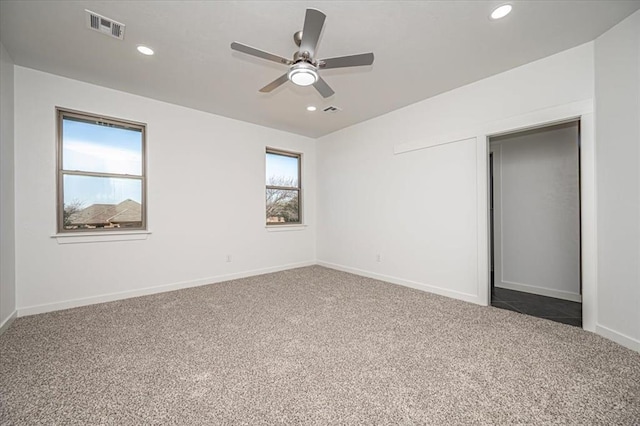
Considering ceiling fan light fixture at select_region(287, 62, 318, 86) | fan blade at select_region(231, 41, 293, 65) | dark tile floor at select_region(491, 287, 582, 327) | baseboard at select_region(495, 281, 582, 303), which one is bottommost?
dark tile floor at select_region(491, 287, 582, 327)

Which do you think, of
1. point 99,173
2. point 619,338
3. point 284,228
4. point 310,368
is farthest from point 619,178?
point 99,173

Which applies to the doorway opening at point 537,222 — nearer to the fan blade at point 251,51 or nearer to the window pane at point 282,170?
the fan blade at point 251,51

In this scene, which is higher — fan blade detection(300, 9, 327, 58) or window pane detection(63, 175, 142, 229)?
fan blade detection(300, 9, 327, 58)

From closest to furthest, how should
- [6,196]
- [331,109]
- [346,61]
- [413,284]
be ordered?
1. [346,61]
2. [6,196]
3. [413,284]
4. [331,109]

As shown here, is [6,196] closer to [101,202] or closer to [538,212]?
[101,202]

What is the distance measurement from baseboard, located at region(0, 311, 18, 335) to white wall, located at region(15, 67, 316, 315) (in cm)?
11

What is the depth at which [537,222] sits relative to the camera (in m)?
3.82

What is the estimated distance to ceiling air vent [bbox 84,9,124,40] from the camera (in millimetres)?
2166

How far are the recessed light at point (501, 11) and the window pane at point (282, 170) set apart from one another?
3966mm

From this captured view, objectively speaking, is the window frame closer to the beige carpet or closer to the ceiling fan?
the beige carpet

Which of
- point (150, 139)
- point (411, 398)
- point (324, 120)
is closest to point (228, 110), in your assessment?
point (150, 139)

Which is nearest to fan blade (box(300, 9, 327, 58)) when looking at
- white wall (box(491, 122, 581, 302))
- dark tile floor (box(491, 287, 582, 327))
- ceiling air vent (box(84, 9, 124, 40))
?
ceiling air vent (box(84, 9, 124, 40))

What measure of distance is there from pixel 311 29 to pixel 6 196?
3450 millimetres

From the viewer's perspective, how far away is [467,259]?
3.38 meters
